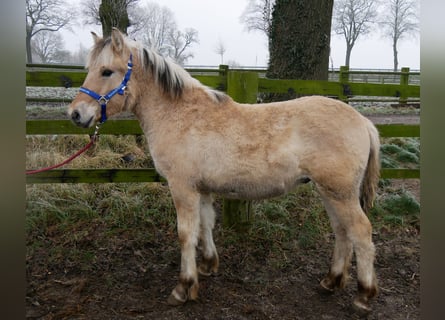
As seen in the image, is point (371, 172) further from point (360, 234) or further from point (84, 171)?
point (84, 171)

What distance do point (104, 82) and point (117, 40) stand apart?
0.38 meters

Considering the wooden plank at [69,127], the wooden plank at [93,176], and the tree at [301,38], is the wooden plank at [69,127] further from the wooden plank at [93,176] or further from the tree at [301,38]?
the tree at [301,38]

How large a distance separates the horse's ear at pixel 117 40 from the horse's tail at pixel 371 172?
2.28 metres

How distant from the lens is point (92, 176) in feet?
12.2

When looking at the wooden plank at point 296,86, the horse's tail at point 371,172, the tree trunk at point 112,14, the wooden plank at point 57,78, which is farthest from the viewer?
the tree trunk at point 112,14

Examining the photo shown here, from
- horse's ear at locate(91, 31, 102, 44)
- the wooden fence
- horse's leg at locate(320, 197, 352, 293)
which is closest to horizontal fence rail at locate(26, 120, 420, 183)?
the wooden fence

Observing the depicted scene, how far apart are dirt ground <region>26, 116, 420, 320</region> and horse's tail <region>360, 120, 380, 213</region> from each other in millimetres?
967

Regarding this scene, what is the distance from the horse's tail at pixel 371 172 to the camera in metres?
2.98

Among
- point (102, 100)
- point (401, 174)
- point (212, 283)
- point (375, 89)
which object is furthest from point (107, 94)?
point (401, 174)

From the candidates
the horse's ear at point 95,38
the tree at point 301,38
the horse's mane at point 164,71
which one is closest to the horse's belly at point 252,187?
the horse's mane at point 164,71

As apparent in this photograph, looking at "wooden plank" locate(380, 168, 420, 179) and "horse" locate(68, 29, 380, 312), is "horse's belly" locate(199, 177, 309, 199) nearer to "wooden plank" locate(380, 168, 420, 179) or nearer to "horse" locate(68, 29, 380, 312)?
"horse" locate(68, 29, 380, 312)

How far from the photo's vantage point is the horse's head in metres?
2.77
